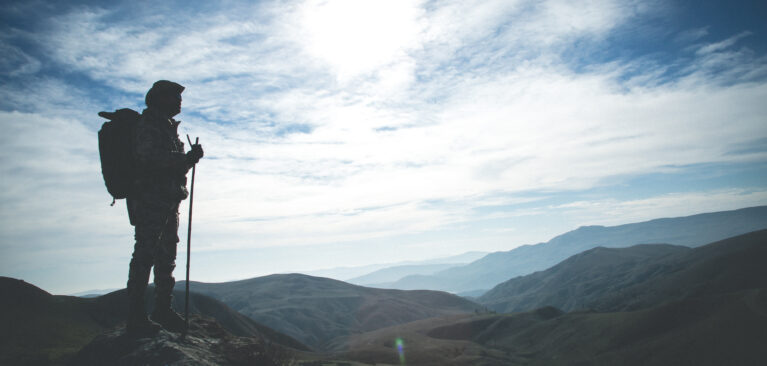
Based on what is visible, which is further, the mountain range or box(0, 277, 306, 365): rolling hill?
box(0, 277, 306, 365): rolling hill

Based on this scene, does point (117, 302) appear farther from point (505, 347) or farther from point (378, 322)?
point (378, 322)

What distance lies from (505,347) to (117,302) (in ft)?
308

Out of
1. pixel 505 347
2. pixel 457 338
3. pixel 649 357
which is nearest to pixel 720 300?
pixel 649 357

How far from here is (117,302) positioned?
2279 inches

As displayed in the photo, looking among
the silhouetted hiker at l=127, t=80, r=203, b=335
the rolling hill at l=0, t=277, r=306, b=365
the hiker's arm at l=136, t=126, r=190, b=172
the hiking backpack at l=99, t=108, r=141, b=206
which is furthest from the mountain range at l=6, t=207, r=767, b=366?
the hiker's arm at l=136, t=126, r=190, b=172

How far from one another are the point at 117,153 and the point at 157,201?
1.27m

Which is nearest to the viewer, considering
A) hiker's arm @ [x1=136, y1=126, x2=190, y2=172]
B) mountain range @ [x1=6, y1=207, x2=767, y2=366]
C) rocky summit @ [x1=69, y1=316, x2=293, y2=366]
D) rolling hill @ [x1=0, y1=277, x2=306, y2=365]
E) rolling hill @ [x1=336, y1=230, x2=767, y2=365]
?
rocky summit @ [x1=69, y1=316, x2=293, y2=366]

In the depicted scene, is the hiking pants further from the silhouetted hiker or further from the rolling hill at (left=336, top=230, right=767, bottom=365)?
the rolling hill at (left=336, top=230, right=767, bottom=365)

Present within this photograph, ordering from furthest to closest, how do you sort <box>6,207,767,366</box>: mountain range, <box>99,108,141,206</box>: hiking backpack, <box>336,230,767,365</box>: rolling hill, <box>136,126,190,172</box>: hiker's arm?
<box>336,230,767,365</box>: rolling hill → <box>6,207,767,366</box>: mountain range → <box>99,108,141,206</box>: hiking backpack → <box>136,126,190,172</box>: hiker's arm

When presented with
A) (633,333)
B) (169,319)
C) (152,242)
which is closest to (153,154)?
(152,242)

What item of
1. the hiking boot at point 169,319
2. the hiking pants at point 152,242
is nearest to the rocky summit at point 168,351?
the hiking boot at point 169,319

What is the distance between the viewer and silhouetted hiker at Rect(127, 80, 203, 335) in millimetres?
7523

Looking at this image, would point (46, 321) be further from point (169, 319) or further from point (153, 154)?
point (153, 154)

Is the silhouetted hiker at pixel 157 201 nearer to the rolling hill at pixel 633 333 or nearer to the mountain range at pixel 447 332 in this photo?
the mountain range at pixel 447 332
